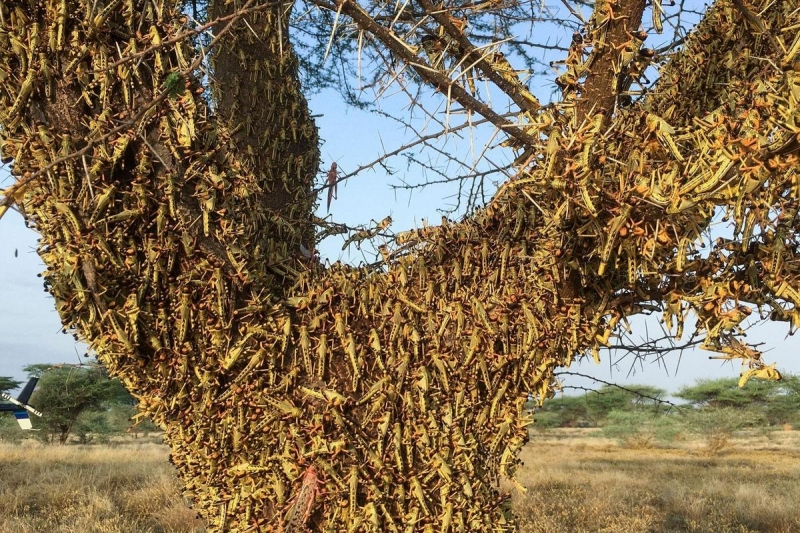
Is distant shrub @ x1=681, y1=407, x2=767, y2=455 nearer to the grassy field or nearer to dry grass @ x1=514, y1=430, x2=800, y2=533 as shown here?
dry grass @ x1=514, y1=430, x2=800, y2=533

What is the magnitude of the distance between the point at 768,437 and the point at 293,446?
2461 centimetres

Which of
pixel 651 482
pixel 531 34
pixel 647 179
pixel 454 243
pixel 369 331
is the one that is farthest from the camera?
pixel 651 482

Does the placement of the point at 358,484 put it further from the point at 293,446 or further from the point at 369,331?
the point at 369,331

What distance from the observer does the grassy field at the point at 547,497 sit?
6.53 metres

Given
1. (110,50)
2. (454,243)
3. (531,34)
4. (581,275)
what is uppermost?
(531,34)

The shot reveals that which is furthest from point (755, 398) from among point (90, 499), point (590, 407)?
point (90, 499)

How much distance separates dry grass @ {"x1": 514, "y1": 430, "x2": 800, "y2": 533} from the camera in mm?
7180

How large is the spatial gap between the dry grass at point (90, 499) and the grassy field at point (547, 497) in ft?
0.05

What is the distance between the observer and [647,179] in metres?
1.50

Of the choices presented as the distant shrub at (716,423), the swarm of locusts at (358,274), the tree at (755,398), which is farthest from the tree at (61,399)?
the tree at (755,398)

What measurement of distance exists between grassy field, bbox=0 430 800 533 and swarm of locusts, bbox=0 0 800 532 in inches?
175

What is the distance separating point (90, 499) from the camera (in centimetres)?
689

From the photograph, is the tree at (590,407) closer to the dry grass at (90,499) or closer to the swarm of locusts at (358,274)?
the dry grass at (90,499)

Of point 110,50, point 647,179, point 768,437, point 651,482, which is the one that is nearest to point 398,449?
point 647,179
